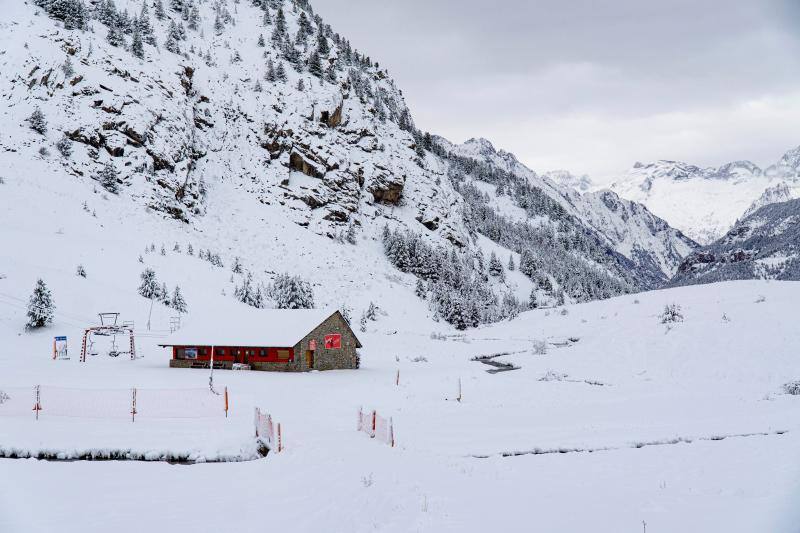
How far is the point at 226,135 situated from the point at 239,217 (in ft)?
60.0

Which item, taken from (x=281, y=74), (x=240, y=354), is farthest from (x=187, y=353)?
(x=281, y=74)

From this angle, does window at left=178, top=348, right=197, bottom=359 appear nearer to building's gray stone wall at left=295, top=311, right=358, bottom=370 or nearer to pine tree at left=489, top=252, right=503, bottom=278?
building's gray stone wall at left=295, top=311, right=358, bottom=370

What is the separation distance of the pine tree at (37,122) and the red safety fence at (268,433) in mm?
67794

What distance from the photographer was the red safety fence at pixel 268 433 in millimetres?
16953

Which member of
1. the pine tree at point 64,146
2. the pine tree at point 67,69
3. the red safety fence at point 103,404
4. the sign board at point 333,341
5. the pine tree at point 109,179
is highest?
the pine tree at point 67,69

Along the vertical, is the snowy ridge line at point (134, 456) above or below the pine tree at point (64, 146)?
below

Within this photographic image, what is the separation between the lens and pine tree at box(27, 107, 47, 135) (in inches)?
2677

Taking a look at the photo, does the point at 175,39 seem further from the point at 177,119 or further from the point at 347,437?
the point at 347,437

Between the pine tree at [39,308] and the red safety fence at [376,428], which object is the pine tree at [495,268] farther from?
the red safety fence at [376,428]

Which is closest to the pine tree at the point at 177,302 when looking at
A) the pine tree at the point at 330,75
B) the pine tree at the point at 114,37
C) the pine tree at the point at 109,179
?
the pine tree at the point at 109,179

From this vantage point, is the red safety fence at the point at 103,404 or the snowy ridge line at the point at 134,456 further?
the red safety fence at the point at 103,404

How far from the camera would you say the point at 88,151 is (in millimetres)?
71062

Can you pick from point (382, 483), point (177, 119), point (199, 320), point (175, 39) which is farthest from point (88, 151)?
point (382, 483)

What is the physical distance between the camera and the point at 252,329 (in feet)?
143
